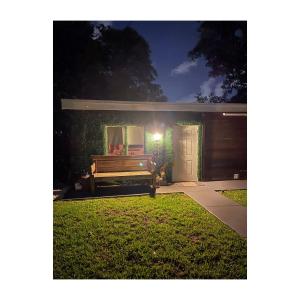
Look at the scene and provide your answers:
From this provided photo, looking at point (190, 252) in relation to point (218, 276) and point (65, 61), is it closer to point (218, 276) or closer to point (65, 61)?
point (218, 276)

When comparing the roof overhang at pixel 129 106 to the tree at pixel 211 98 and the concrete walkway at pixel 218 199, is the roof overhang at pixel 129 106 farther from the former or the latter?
the tree at pixel 211 98

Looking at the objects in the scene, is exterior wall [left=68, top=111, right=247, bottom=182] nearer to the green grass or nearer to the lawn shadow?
the lawn shadow

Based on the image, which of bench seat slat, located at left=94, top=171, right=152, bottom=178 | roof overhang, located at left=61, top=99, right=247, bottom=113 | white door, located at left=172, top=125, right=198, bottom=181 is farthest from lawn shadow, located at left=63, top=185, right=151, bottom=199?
roof overhang, located at left=61, top=99, right=247, bottom=113

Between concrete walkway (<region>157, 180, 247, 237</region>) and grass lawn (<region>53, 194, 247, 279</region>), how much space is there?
266 millimetres

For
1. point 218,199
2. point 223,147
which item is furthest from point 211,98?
point 218,199

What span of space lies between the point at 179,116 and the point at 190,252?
5.88 m

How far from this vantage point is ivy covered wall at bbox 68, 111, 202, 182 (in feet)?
29.2

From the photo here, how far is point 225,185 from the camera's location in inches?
367

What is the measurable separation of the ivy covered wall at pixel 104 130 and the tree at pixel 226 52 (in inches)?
646

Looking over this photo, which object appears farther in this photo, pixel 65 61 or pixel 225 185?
pixel 65 61

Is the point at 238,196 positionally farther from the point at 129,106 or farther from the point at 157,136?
the point at 129,106

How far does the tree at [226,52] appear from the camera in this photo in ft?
75.2

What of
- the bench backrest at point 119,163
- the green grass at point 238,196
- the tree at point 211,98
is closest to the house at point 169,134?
the bench backrest at point 119,163

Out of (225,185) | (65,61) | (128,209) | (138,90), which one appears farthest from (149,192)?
(138,90)
